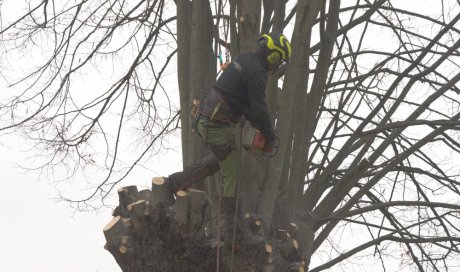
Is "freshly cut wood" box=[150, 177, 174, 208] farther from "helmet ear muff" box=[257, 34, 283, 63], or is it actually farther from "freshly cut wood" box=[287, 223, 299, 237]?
"helmet ear muff" box=[257, 34, 283, 63]

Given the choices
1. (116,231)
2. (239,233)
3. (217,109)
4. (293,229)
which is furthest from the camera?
(293,229)

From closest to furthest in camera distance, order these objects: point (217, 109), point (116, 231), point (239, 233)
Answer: point (116, 231) → point (239, 233) → point (217, 109)

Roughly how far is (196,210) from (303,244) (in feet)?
3.45

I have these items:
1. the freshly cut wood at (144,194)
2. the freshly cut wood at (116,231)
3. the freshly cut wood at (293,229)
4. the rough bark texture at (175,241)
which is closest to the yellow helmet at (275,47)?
the rough bark texture at (175,241)

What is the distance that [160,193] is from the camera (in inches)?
193

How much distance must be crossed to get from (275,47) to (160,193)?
130 centimetres

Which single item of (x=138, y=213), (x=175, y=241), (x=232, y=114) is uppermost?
(x=232, y=114)

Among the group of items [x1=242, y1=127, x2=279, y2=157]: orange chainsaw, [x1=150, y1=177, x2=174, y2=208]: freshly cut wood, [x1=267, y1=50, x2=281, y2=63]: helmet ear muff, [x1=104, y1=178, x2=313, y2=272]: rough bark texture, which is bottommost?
[x1=104, y1=178, x2=313, y2=272]: rough bark texture

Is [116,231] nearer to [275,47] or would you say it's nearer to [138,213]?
[138,213]

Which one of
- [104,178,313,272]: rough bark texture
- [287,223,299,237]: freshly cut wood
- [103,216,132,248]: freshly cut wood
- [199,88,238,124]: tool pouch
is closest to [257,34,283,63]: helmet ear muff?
[199,88,238,124]: tool pouch

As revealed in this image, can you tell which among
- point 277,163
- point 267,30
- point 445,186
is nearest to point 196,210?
point 277,163

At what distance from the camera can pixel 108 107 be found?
7656 millimetres

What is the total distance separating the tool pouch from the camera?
200 inches

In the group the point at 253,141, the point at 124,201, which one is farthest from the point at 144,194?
the point at 253,141
